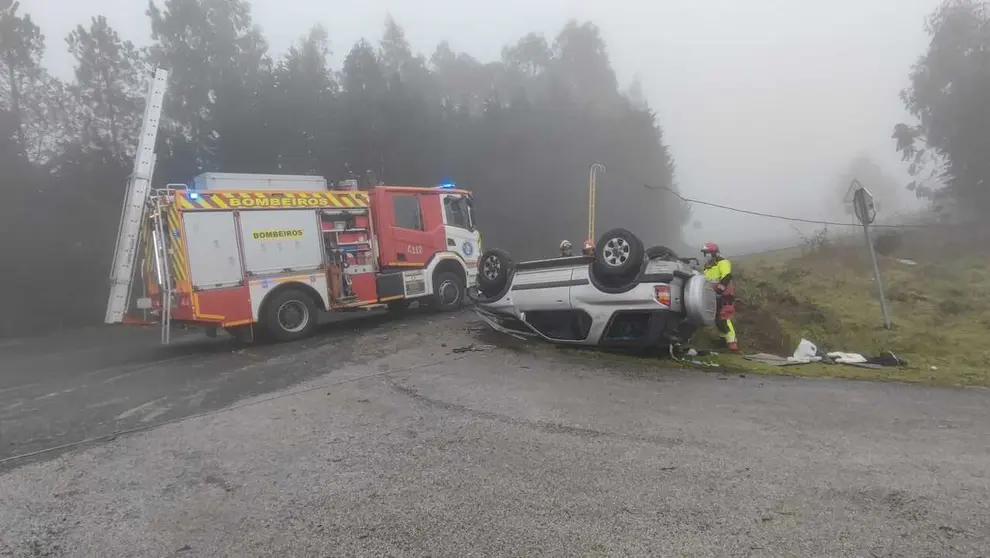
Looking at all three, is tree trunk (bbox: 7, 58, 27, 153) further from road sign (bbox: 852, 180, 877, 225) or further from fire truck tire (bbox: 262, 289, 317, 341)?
road sign (bbox: 852, 180, 877, 225)

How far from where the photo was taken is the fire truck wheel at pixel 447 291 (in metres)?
12.7

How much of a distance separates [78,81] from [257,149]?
4997 millimetres

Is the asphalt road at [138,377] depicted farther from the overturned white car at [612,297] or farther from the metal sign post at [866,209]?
the metal sign post at [866,209]

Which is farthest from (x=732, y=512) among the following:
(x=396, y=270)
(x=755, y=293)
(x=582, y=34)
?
(x=582, y=34)

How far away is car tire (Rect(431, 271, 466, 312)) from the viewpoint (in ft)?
41.7

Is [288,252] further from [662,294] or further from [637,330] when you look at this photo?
[662,294]

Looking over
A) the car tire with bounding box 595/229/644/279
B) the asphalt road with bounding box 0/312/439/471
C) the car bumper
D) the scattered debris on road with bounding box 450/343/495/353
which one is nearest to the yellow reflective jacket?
the car bumper

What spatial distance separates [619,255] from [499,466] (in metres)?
4.19

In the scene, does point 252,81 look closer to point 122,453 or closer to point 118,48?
point 118,48

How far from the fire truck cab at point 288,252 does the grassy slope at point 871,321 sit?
5.71 metres

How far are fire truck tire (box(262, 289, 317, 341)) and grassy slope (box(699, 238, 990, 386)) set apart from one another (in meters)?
6.36

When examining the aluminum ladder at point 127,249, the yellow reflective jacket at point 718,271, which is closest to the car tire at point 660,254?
the yellow reflective jacket at point 718,271

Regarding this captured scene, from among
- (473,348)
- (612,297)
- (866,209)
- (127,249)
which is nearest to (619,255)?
(612,297)

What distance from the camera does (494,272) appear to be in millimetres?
9312
